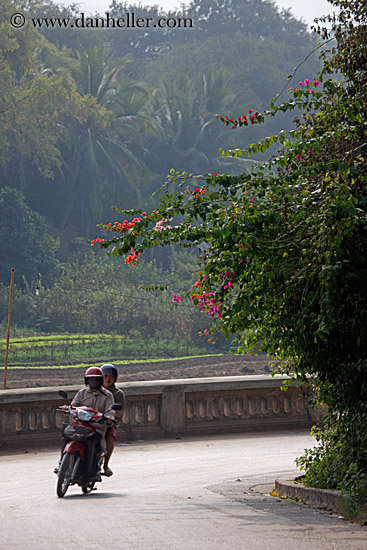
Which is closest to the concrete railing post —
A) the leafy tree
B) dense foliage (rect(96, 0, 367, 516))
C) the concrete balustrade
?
the concrete balustrade

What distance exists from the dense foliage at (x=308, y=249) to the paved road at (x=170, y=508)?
1100mm

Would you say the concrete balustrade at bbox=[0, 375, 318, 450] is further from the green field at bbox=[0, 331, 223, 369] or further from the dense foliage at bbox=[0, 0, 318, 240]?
the dense foliage at bbox=[0, 0, 318, 240]

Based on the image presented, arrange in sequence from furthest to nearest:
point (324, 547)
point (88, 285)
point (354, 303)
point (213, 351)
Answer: point (88, 285) → point (213, 351) → point (354, 303) → point (324, 547)

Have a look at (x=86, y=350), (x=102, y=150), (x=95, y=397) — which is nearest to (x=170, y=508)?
(x=95, y=397)

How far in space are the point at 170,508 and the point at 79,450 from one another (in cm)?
154

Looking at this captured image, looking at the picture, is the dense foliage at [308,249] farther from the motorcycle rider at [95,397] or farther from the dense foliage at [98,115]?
the dense foliage at [98,115]

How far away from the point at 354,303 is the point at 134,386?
7.17 m

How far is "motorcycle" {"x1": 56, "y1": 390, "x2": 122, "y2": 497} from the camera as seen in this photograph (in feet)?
32.4

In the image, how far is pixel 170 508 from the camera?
29.4 ft

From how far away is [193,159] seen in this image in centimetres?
6556

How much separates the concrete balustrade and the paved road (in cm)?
72

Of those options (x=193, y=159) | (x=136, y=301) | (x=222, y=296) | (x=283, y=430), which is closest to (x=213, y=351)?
(x=136, y=301)

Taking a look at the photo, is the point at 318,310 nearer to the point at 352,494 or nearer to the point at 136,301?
the point at 352,494

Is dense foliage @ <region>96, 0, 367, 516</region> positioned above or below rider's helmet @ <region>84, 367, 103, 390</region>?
above
